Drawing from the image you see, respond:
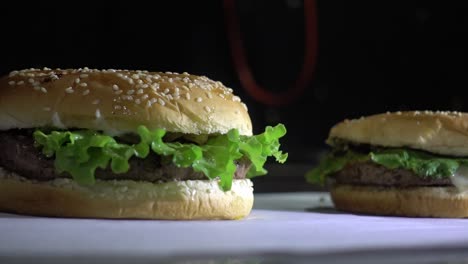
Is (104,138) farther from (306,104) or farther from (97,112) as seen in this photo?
(306,104)

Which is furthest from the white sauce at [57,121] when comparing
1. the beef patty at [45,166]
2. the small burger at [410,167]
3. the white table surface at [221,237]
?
the small burger at [410,167]

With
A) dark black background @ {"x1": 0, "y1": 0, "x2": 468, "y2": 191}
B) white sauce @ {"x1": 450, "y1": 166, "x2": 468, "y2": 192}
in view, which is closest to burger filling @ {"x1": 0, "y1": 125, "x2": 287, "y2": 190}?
white sauce @ {"x1": 450, "y1": 166, "x2": 468, "y2": 192}

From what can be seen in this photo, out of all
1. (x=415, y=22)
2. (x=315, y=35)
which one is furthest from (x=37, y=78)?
(x=415, y=22)

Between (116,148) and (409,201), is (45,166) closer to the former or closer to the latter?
(116,148)

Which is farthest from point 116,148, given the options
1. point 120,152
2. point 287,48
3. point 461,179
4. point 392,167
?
point 287,48

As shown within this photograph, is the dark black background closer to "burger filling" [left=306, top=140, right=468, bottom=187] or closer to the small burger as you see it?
"burger filling" [left=306, top=140, right=468, bottom=187]
